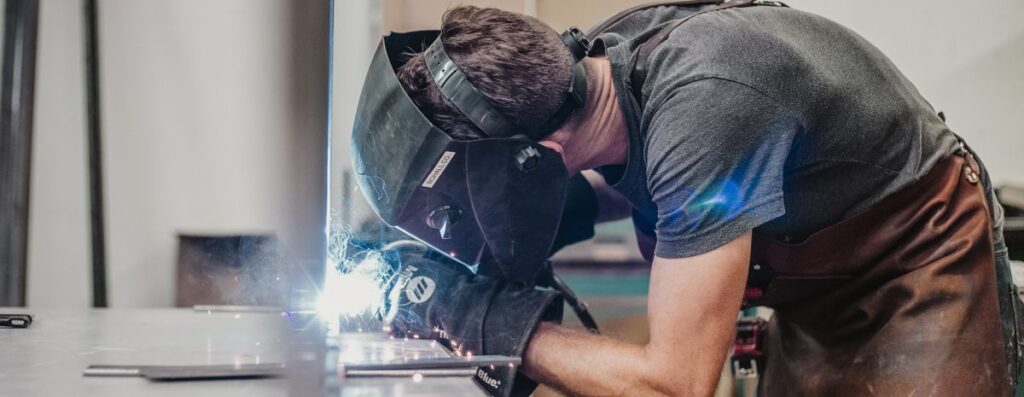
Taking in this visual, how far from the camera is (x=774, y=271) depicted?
40.6 inches

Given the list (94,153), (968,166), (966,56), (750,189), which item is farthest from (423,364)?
(966,56)

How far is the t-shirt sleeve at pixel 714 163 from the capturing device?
2.57ft

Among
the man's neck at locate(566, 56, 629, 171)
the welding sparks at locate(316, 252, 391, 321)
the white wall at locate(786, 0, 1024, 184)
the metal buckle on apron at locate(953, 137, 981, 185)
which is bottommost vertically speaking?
the welding sparks at locate(316, 252, 391, 321)

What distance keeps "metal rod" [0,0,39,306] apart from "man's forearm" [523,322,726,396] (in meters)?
1.00

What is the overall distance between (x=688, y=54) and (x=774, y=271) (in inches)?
13.6

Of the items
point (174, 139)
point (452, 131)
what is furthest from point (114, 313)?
point (452, 131)

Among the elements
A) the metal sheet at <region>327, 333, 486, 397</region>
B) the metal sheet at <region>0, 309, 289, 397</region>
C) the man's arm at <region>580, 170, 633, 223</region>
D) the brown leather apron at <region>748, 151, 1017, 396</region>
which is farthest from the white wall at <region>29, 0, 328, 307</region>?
the brown leather apron at <region>748, 151, 1017, 396</region>

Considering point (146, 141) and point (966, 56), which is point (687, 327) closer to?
point (966, 56)

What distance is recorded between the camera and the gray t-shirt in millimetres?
791

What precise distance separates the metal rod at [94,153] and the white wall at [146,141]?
0.04ft

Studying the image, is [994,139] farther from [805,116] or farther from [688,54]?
[688,54]

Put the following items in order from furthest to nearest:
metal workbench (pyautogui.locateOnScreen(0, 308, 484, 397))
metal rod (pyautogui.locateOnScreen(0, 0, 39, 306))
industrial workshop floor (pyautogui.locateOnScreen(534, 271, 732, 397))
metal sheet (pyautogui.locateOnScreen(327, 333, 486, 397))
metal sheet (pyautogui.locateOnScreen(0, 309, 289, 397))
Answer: metal rod (pyautogui.locateOnScreen(0, 0, 39, 306)) < industrial workshop floor (pyautogui.locateOnScreen(534, 271, 732, 397)) < metal sheet (pyautogui.locateOnScreen(327, 333, 486, 397)) < metal sheet (pyautogui.locateOnScreen(0, 309, 289, 397)) < metal workbench (pyautogui.locateOnScreen(0, 308, 484, 397))

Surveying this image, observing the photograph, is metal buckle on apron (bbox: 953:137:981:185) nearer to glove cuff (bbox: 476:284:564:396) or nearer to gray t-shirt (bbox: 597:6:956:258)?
gray t-shirt (bbox: 597:6:956:258)

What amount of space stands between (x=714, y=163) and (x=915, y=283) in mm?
374
